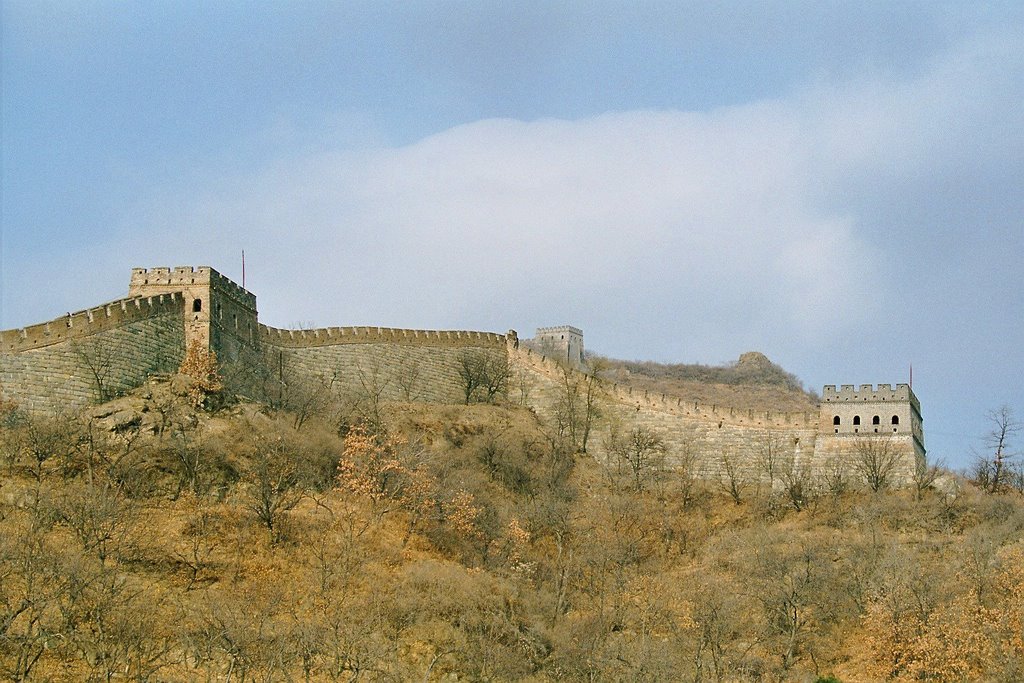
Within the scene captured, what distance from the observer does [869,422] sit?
4897 centimetres

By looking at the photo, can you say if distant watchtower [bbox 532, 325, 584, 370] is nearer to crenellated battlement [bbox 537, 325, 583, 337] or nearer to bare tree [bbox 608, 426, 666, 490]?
crenellated battlement [bbox 537, 325, 583, 337]

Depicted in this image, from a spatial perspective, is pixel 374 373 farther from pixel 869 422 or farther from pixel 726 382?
pixel 726 382

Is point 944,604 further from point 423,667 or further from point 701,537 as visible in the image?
point 423,667

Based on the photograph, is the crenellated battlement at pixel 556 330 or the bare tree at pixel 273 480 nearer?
the bare tree at pixel 273 480

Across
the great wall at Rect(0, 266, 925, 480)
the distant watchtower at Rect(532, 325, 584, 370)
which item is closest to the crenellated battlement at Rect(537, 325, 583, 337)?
the distant watchtower at Rect(532, 325, 584, 370)

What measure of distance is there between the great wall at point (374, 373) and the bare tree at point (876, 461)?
106 millimetres

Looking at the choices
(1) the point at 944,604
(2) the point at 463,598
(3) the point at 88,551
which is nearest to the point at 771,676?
(1) the point at 944,604

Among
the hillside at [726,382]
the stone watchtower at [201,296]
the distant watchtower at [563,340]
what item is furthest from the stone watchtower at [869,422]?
the distant watchtower at [563,340]

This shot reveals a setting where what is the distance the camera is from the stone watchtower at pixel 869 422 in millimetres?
48312

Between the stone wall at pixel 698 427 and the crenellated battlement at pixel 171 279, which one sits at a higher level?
the crenellated battlement at pixel 171 279

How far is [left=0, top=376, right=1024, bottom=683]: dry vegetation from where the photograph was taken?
108ft

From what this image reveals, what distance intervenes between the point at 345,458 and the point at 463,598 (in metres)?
8.13

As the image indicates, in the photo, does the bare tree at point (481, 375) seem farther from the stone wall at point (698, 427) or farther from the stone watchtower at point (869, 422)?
the stone watchtower at point (869, 422)

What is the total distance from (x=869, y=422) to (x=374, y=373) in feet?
65.1
